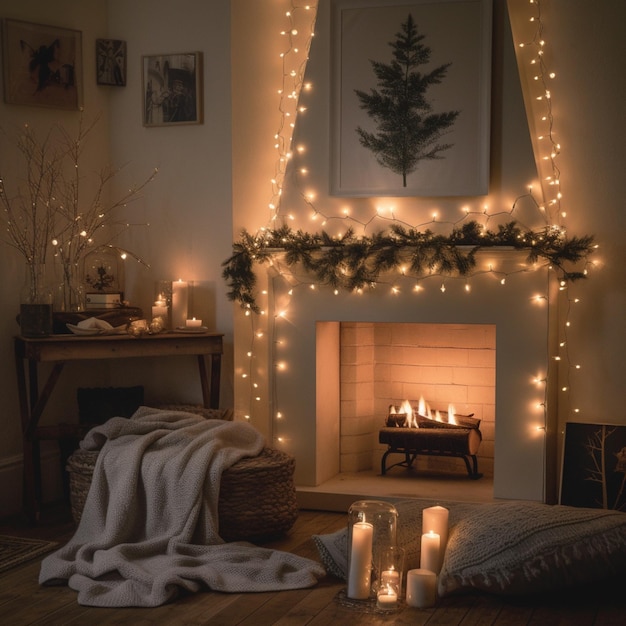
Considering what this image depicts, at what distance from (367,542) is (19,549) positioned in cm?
143

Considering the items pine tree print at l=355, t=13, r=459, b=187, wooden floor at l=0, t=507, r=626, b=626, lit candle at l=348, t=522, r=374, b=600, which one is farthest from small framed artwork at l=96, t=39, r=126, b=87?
lit candle at l=348, t=522, r=374, b=600

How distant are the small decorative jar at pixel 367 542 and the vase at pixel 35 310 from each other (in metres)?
1.62

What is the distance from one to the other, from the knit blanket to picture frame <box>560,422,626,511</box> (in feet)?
4.17

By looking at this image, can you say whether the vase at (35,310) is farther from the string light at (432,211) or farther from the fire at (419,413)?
the fire at (419,413)

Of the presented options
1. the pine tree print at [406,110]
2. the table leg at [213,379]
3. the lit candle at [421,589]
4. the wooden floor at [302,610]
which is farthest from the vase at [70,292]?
the lit candle at [421,589]

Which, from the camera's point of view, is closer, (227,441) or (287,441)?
(227,441)

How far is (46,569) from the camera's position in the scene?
10.5ft

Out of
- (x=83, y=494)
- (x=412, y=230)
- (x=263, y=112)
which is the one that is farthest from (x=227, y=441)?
(x=263, y=112)

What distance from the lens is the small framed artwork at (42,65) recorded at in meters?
4.09

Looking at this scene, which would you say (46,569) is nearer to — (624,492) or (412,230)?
(412,230)

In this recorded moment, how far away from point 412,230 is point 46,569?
1.99 meters

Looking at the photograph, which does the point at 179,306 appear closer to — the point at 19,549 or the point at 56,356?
the point at 56,356

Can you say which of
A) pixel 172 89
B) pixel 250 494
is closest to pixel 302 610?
pixel 250 494

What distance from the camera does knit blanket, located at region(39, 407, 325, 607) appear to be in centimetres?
308
